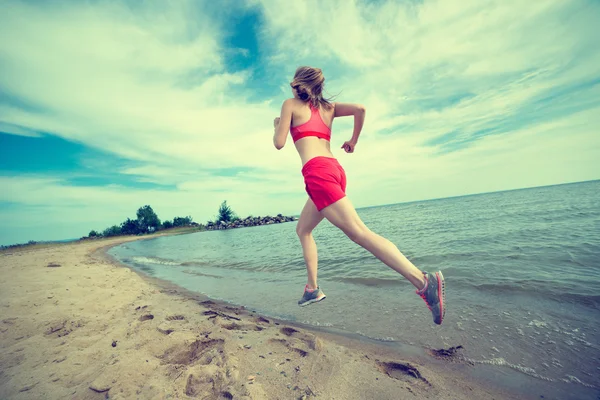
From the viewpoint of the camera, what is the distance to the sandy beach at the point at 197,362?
5.65ft

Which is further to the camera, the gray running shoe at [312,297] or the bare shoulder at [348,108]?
the gray running shoe at [312,297]

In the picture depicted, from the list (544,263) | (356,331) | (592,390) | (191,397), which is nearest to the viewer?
(191,397)

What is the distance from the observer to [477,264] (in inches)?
216

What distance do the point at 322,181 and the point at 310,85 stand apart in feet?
3.27

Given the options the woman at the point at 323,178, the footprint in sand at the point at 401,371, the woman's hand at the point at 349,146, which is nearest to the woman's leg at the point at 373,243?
the woman at the point at 323,178

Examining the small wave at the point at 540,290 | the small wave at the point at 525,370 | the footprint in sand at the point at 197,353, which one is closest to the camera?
the small wave at the point at 525,370

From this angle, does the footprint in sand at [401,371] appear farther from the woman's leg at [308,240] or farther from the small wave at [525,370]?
the woman's leg at [308,240]

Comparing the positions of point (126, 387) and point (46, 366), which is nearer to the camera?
point (126, 387)

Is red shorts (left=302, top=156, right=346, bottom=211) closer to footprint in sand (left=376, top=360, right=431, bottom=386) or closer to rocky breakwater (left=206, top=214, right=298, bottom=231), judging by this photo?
footprint in sand (left=376, top=360, right=431, bottom=386)

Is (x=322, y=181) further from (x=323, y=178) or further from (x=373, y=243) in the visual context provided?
(x=373, y=243)

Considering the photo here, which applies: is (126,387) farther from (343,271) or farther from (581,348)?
(343,271)

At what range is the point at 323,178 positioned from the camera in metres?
2.15

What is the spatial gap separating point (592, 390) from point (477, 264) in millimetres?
4167

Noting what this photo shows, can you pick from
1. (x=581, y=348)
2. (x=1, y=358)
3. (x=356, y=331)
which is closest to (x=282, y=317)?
(x=356, y=331)
